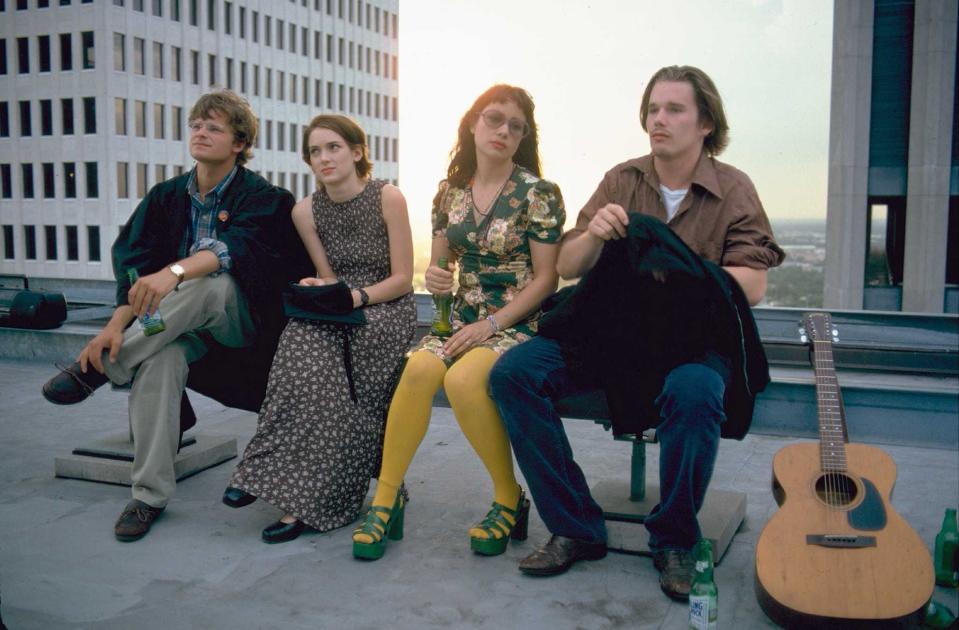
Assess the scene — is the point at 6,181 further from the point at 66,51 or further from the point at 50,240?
the point at 66,51

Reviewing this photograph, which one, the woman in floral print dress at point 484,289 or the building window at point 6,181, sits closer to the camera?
the woman in floral print dress at point 484,289

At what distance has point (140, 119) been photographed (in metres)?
58.0

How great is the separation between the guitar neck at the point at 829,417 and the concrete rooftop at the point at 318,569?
534 mm

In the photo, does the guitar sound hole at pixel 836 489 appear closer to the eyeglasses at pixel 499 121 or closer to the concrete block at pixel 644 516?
the concrete block at pixel 644 516

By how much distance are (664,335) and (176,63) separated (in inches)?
2488

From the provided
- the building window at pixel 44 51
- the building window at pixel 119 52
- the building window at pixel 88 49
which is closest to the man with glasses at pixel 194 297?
the building window at pixel 119 52

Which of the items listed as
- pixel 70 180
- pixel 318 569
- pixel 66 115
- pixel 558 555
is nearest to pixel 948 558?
pixel 558 555

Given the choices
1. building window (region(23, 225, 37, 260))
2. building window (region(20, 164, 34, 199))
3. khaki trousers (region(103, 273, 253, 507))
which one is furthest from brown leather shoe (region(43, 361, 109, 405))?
building window (region(23, 225, 37, 260))

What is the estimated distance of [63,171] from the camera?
5606 centimetres

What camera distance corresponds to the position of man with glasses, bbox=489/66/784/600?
3.34 m

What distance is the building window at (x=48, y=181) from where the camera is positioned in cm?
5629

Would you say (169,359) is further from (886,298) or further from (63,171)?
(63,171)

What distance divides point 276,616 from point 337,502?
95 centimetres

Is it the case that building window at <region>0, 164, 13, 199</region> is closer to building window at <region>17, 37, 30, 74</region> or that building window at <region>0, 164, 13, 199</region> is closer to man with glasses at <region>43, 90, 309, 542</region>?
building window at <region>17, 37, 30, 74</region>
